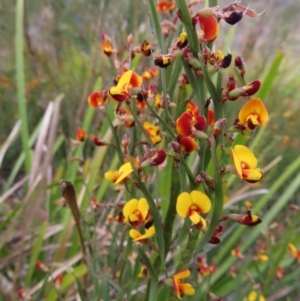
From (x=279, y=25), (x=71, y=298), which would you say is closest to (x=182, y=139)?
(x=71, y=298)

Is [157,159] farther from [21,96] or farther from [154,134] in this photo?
[21,96]

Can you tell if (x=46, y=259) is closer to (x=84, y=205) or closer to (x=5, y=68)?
(x=84, y=205)

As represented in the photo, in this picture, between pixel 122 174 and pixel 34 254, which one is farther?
pixel 34 254

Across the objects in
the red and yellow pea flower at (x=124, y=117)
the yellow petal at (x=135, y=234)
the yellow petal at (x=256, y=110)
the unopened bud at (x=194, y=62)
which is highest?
the unopened bud at (x=194, y=62)

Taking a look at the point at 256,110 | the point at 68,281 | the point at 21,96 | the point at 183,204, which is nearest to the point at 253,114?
the point at 256,110

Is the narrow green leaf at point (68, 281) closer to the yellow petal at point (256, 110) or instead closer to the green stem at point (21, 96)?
the green stem at point (21, 96)

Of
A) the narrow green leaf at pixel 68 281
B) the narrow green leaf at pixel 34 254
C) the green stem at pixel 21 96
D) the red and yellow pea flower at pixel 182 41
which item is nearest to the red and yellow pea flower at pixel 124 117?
the red and yellow pea flower at pixel 182 41
